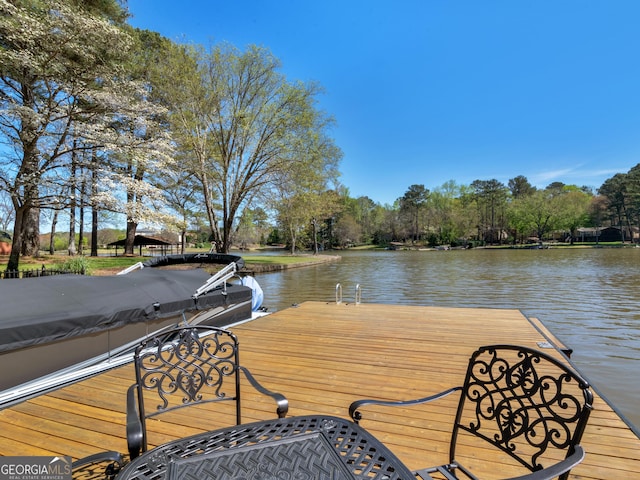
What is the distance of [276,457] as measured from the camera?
3.74 ft

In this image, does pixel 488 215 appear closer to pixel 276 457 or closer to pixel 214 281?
pixel 214 281

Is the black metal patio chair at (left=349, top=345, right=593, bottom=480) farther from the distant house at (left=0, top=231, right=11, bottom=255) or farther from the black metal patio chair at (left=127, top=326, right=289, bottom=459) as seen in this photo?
the distant house at (left=0, top=231, right=11, bottom=255)

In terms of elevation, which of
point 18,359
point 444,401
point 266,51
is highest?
point 266,51

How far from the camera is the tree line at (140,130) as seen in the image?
1066cm

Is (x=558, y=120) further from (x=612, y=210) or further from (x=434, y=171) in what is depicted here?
(x=612, y=210)

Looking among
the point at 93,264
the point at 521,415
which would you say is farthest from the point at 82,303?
the point at 93,264

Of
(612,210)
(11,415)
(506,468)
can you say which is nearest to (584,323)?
(506,468)

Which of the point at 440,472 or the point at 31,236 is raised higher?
the point at 31,236

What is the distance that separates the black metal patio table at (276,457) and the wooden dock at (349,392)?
0.89m

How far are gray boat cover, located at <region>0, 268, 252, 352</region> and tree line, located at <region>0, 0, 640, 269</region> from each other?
9627 mm

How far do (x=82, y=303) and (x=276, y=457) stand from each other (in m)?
3.19

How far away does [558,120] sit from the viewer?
31.7m

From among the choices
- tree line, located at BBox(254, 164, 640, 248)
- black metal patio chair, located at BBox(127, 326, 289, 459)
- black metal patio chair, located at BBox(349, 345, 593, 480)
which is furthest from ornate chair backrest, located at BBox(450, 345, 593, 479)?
tree line, located at BBox(254, 164, 640, 248)

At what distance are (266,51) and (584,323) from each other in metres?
18.6
